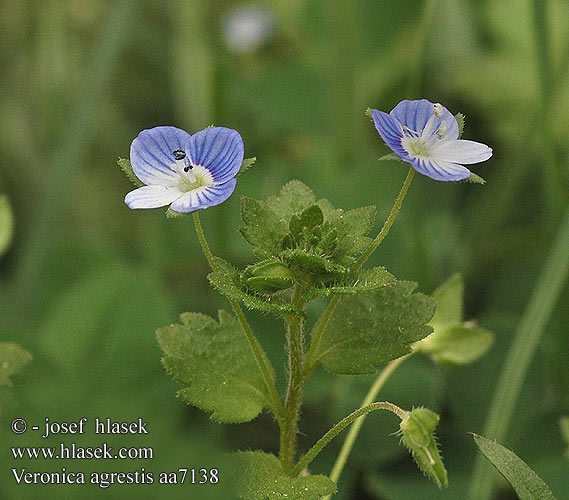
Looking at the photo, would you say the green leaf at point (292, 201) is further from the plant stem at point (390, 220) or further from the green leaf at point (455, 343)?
the green leaf at point (455, 343)

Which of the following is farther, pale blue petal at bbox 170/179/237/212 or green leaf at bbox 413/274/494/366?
green leaf at bbox 413/274/494/366

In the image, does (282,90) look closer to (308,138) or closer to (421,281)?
(308,138)

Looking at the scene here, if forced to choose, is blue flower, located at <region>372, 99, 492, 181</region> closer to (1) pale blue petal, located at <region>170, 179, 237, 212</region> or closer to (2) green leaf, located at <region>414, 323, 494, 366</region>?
(1) pale blue petal, located at <region>170, 179, 237, 212</region>

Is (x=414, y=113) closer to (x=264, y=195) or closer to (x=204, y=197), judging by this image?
(x=204, y=197)

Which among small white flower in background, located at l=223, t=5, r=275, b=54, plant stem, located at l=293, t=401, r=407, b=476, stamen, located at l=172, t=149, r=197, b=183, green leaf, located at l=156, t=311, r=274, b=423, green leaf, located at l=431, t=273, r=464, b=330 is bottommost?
plant stem, located at l=293, t=401, r=407, b=476

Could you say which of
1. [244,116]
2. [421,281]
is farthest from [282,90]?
[421,281]

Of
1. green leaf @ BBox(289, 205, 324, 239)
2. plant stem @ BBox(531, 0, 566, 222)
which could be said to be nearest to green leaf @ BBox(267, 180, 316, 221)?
green leaf @ BBox(289, 205, 324, 239)

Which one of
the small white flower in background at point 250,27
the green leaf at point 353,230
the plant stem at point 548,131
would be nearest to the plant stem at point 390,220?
the green leaf at point 353,230
